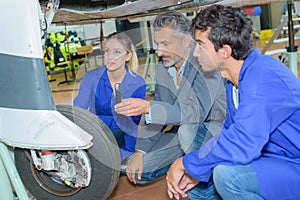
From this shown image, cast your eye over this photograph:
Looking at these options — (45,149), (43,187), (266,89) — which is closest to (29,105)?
(45,149)

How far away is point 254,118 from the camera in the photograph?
1.11 meters

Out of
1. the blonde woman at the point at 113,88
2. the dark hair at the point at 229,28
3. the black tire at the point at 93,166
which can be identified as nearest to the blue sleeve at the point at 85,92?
the blonde woman at the point at 113,88

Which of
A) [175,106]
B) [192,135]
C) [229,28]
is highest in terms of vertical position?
[229,28]

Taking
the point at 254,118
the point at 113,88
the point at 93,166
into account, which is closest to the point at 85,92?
the point at 113,88

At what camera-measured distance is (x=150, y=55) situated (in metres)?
3.70

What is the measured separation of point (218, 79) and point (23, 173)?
85cm

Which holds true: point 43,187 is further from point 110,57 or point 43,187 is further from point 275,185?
point 275,185

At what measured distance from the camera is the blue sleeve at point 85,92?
174 cm

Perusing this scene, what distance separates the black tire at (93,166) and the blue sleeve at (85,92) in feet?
1.30

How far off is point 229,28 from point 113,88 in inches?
29.8

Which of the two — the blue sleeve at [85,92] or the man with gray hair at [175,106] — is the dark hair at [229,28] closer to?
the man with gray hair at [175,106]

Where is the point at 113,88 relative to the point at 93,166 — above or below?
above

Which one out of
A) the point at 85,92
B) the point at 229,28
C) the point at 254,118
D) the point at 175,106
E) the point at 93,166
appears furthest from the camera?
the point at 85,92

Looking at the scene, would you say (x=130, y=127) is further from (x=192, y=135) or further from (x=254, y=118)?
(x=254, y=118)
